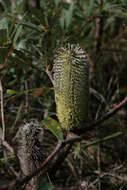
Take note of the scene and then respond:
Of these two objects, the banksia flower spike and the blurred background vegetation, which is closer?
the banksia flower spike

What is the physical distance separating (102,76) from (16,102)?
64cm

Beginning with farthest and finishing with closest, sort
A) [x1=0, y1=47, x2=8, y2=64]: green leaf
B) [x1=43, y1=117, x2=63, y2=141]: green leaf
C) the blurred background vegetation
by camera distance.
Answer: the blurred background vegetation, [x1=0, y1=47, x2=8, y2=64]: green leaf, [x1=43, y1=117, x2=63, y2=141]: green leaf

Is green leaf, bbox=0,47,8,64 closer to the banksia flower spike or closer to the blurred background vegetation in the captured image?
the blurred background vegetation

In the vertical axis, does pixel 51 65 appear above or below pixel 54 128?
above

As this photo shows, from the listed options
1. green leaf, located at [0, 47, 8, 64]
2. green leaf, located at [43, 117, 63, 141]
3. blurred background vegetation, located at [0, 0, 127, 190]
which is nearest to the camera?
green leaf, located at [43, 117, 63, 141]

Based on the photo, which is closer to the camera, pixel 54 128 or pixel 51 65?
pixel 54 128

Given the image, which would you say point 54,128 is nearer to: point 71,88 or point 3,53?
point 71,88

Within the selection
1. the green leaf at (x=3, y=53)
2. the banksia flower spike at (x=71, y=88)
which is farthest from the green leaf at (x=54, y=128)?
the green leaf at (x=3, y=53)

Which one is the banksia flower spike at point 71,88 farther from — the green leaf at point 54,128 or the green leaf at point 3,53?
the green leaf at point 3,53

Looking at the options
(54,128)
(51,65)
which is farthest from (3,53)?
(54,128)

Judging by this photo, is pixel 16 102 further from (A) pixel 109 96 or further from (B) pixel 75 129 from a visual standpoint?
(B) pixel 75 129

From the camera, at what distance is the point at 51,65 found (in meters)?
1.25

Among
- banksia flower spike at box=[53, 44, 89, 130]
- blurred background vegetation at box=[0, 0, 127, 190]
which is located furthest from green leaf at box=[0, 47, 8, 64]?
banksia flower spike at box=[53, 44, 89, 130]

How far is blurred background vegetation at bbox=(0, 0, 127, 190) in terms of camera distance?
51.0 inches
